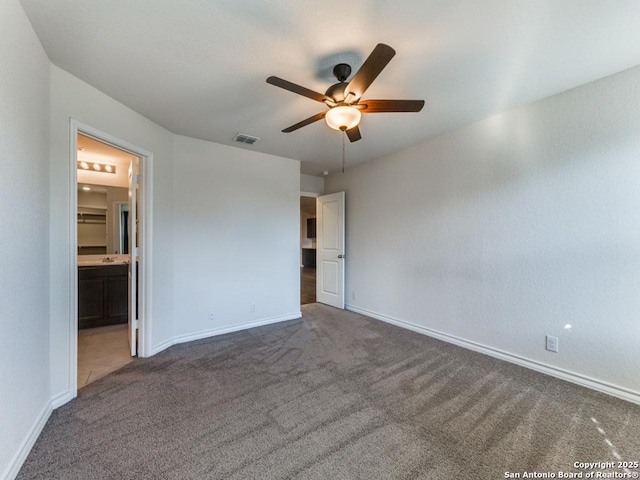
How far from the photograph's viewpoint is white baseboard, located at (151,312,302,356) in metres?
2.98

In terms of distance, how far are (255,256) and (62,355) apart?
2.17 meters

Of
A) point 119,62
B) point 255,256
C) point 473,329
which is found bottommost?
point 473,329

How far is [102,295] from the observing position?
3736 millimetres

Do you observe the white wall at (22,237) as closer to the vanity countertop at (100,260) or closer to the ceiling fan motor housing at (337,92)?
the ceiling fan motor housing at (337,92)

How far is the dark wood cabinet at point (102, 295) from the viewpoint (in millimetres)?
3633

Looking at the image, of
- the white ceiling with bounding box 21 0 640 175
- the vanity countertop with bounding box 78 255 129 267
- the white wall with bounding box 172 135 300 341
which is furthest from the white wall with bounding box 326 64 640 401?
the vanity countertop with bounding box 78 255 129 267

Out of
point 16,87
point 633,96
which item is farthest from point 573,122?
point 16,87

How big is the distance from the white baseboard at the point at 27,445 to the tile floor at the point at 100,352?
494 mm

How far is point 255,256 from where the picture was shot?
379cm

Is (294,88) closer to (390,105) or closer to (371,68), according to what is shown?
A: (371,68)

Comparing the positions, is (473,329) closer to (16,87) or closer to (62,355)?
(62,355)

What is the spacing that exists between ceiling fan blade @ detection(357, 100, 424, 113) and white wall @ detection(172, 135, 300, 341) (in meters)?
2.25

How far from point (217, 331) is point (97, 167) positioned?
309cm

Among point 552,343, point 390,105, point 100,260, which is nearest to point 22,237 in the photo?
point 390,105
